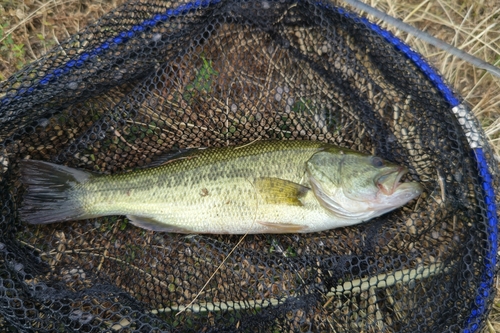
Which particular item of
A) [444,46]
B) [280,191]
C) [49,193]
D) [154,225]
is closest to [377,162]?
[280,191]

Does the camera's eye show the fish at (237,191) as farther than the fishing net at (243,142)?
Yes

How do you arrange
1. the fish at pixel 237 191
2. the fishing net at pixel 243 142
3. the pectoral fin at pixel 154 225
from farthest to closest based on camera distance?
the pectoral fin at pixel 154 225 → the fish at pixel 237 191 → the fishing net at pixel 243 142

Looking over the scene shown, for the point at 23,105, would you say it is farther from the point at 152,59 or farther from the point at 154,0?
the point at 154,0

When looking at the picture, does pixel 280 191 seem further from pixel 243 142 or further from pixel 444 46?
pixel 444 46

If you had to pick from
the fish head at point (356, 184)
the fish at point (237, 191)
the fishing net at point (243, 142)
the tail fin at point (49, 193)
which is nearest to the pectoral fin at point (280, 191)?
the fish at point (237, 191)

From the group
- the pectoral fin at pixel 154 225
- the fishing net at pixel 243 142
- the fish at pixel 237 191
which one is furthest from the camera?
the pectoral fin at pixel 154 225

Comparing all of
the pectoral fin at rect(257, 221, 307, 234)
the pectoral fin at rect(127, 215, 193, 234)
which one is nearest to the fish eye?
the pectoral fin at rect(257, 221, 307, 234)

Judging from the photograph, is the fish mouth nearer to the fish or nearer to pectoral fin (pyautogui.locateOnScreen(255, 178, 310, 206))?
the fish

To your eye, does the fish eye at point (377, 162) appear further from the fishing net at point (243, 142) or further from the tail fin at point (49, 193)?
the tail fin at point (49, 193)
